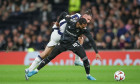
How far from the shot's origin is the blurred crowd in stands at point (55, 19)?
69.2 feet

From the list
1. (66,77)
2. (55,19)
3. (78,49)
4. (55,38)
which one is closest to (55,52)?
(78,49)

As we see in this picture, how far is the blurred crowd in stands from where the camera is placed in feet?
69.2

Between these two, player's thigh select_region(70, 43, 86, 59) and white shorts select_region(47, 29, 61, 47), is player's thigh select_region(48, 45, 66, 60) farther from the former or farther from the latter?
white shorts select_region(47, 29, 61, 47)

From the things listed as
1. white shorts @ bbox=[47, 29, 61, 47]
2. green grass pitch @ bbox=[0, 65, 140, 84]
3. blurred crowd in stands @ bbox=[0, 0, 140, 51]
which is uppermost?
blurred crowd in stands @ bbox=[0, 0, 140, 51]

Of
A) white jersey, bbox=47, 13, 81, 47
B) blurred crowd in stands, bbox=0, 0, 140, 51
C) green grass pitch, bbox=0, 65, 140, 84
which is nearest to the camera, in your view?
green grass pitch, bbox=0, 65, 140, 84

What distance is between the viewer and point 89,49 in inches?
842

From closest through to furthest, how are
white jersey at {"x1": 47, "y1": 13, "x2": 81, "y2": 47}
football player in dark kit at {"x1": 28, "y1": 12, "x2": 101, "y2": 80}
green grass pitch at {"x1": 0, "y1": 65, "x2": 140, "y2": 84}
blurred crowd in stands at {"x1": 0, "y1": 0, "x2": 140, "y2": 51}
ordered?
green grass pitch at {"x1": 0, "y1": 65, "x2": 140, "y2": 84} < football player in dark kit at {"x1": 28, "y1": 12, "x2": 101, "y2": 80} < white jersey at {"x1": 47, "y1": 13, "x2": 81, "y2": 47} < blurred crowd in stands at {"x1": 0, "y1": 0, "x2": 140, "y2": 51}

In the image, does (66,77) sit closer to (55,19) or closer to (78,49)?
(78,49)

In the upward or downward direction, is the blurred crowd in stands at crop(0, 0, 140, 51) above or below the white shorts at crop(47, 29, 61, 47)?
above

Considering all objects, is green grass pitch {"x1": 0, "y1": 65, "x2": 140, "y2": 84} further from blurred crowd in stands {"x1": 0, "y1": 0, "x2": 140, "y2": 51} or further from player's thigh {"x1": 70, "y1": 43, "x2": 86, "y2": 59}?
blurred crowd in stands {"x1": 0, "y1": 0, "x2": 140, "y2": 51}

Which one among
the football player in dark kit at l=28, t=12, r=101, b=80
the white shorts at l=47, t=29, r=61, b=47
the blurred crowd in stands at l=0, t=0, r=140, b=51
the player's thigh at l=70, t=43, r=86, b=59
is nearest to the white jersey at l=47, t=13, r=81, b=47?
the white shorts at l=47, t=29, r=61, b=47

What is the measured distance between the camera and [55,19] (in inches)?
920

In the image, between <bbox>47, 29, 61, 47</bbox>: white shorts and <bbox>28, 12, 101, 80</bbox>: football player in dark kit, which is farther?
<bbox>47, 29, 61, 47</bbox>: white shorts

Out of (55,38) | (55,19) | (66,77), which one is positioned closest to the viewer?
(66,77)
